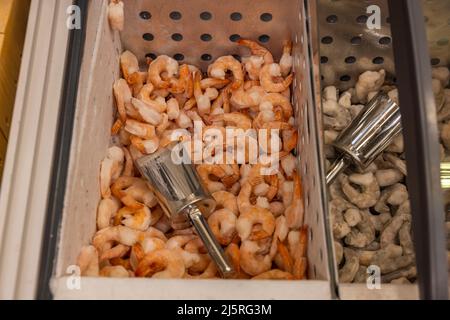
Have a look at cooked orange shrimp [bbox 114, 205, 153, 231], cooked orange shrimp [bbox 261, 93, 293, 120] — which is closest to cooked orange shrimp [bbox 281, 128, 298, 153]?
cooked orange shrimp [bbox 261, 93, 293, 120]

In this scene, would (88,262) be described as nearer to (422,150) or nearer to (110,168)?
(110,168)

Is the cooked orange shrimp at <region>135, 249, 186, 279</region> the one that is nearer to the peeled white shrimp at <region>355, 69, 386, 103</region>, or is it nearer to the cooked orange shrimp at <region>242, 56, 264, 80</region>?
the cooked orange shrimp at <region>242, 56, 264, 80</region>

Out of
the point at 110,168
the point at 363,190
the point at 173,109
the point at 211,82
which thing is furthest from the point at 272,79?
the point at 110,168

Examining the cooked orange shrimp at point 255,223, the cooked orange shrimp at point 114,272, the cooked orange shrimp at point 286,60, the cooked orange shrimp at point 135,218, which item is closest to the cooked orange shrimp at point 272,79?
the cooked orange shrimp at point 286,60

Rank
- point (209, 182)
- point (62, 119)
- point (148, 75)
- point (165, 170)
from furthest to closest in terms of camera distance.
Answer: point (148, 75) < point (209, 182) < point (165, 170) < point (62, 119)
